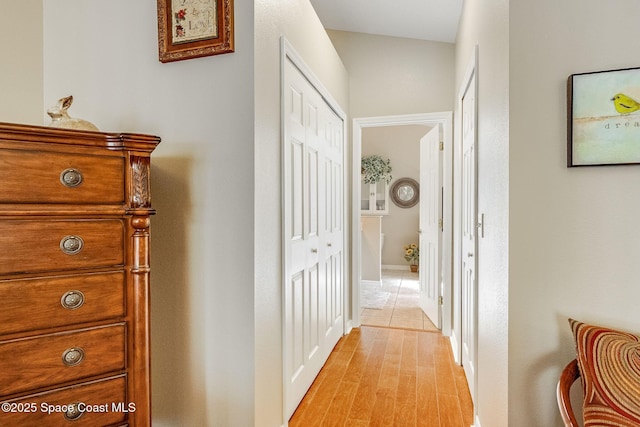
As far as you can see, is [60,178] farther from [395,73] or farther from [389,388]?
[395,73]

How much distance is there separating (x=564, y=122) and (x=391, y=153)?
5.39m

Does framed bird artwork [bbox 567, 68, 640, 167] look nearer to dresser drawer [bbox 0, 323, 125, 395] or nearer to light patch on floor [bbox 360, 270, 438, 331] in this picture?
dresser drawer [bbox 0, 323, 125, 395]

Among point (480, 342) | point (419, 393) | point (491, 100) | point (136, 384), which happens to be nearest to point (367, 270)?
point (419, 393)

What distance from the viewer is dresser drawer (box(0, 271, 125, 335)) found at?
0.94m

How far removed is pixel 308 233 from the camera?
2.14m

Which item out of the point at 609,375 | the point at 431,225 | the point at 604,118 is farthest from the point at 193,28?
the point at 431,225

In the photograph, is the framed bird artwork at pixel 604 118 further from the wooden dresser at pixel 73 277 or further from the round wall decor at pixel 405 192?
the round wall decor at pixel 405 192

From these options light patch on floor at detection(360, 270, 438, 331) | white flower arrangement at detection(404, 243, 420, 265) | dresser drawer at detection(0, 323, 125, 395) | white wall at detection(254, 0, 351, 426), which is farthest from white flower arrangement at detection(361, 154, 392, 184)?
dresser drawer at detection(0, 323, 125, 395)

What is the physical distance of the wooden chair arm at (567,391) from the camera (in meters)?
0.96

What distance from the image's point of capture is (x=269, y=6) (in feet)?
4.93

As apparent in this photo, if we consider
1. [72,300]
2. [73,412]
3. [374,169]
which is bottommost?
[73,412]

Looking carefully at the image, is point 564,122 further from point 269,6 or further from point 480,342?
point 269,6

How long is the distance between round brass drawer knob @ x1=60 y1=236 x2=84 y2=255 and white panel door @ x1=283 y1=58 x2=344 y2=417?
0.85 meters

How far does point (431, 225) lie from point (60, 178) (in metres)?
3.22
